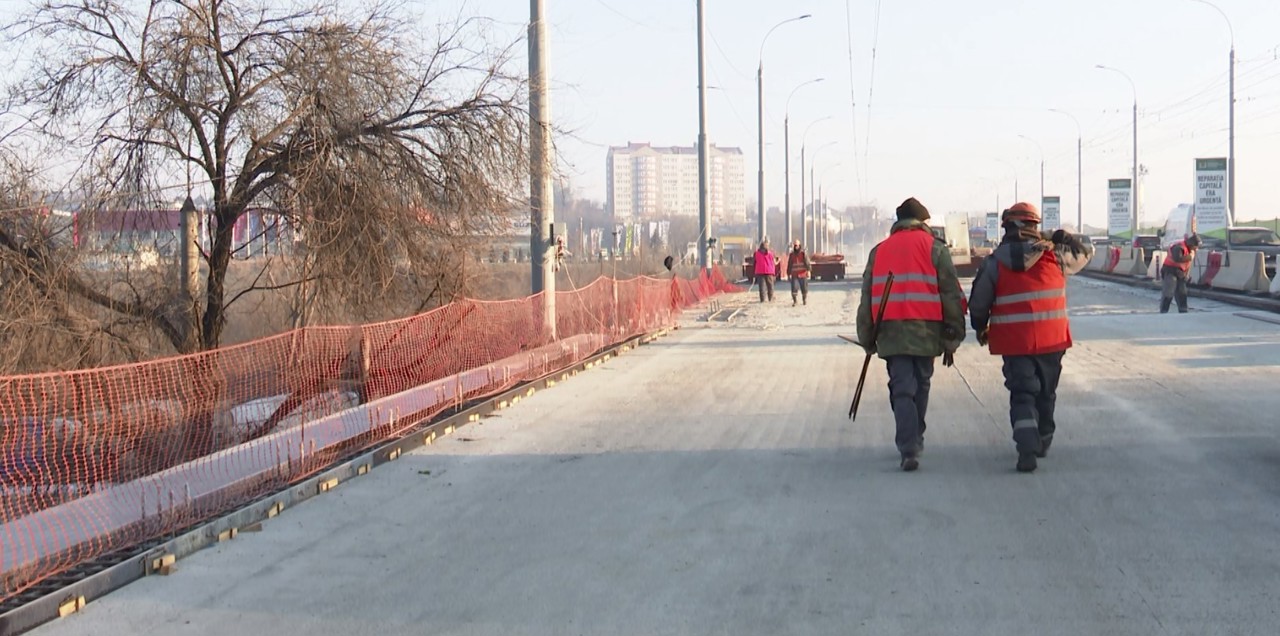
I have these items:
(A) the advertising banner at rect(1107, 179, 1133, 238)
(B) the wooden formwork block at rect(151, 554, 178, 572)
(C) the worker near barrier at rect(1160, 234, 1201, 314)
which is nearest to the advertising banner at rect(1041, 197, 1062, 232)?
(A) the advertising banner at rect(1107, 179, 1133, 238)

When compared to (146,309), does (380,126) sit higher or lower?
higher

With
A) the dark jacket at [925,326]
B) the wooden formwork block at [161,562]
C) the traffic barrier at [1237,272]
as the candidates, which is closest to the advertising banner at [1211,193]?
the traffic barrier at [1237,272]

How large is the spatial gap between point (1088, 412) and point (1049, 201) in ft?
273

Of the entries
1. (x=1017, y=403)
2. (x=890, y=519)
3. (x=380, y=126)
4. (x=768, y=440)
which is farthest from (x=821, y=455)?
(x=380, y=126)

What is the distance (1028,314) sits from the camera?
7.91 m

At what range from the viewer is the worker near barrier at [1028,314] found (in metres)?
7.84

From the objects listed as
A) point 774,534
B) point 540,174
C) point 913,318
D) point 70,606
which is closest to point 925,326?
point 913,318

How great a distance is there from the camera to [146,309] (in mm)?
14719

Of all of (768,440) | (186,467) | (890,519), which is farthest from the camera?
(768,440)

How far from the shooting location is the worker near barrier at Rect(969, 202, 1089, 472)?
7.84m

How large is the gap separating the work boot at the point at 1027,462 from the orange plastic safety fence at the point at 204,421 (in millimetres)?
4697

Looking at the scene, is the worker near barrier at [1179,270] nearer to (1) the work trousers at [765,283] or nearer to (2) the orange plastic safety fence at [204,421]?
(1) the work trousers at [765,283]

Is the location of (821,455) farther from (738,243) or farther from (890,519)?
(738,243)

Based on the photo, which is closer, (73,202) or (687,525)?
(687,525)
